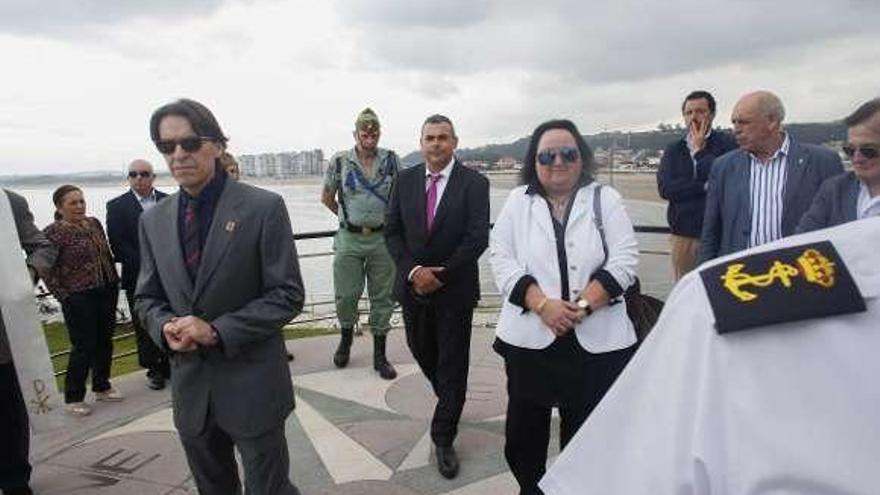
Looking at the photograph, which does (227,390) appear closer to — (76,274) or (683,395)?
(683,395)

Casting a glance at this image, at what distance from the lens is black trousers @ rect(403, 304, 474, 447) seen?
12.0 ft

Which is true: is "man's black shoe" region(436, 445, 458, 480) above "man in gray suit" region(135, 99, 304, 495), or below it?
below

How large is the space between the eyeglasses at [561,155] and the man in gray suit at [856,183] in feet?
3.50

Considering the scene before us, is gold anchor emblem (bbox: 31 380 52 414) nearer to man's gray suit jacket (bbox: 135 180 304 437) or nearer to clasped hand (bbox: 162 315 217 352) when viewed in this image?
man's gray suit jacket (bbox: 135 180 304 437)

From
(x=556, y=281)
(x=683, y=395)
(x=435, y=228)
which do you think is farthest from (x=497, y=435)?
(x=683, y=395)

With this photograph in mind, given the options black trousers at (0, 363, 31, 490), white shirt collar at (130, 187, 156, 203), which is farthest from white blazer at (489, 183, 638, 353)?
white shirt collar at (130, 187, 156, 203)

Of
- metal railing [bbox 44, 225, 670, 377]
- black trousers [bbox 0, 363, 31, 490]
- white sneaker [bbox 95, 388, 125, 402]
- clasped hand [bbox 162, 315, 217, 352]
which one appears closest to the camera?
clasped hand [bbox 162, 315, 217, 352]

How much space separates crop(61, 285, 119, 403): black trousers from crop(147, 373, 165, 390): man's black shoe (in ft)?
1.20

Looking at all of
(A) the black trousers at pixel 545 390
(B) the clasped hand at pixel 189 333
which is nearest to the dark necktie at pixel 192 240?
(B) the clasped hand at pixel 189 333

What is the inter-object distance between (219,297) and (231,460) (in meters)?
0.78

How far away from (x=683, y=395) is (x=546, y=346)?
1.87m

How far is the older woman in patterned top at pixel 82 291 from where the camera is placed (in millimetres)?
4695

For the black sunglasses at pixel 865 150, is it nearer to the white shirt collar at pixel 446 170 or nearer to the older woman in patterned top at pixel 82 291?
the white shirt collar at pixel 446 170

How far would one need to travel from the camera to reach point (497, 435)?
4.00m
